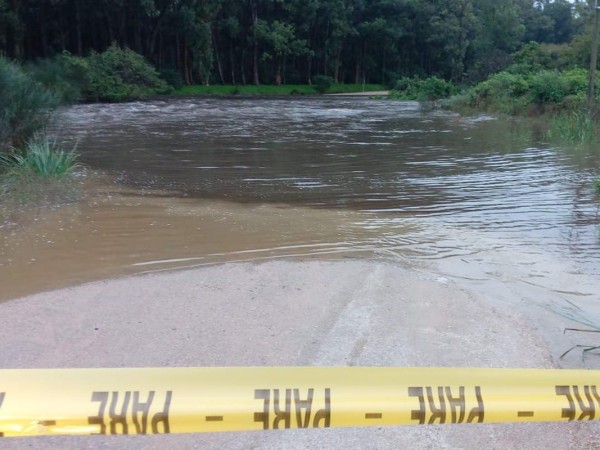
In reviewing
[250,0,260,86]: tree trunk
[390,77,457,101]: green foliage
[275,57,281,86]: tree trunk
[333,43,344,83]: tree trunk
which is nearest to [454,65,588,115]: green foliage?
[390,77,457,101]: green foliage

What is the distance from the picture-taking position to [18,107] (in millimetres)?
11289

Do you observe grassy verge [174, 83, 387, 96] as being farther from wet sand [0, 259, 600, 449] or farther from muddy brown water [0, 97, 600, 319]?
wet sand [0, 259, 600, 449]

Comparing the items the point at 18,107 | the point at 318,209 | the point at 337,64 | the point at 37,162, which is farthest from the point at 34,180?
the point at 337,64

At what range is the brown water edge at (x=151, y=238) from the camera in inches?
264

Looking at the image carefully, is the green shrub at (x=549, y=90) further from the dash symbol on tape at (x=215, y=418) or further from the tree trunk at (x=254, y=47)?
the tree trunk at (x=254, y=47)

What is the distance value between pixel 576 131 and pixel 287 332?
59.5 feet

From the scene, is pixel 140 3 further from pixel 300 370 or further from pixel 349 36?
pixel 300 370

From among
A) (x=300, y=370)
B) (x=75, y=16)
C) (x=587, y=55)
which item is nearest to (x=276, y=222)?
(x=300, y=370)

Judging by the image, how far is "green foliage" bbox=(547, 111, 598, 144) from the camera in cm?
1945

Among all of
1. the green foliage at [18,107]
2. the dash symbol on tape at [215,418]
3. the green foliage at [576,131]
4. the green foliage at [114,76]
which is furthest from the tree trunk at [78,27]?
the dash symbol on tape at [215,418]

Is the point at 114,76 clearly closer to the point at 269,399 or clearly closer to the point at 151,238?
the point at 151,238

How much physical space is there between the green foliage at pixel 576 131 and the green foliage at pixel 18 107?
1543 centimetres

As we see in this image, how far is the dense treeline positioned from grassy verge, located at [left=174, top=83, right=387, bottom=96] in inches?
65.4

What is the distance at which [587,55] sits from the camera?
136 ft
